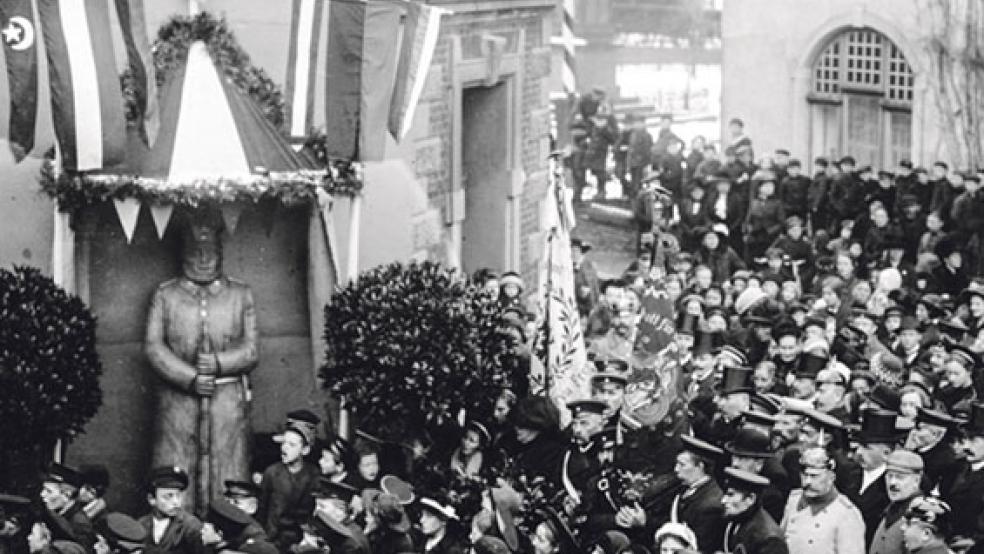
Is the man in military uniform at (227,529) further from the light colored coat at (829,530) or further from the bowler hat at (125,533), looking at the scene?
the light colored coat at (829,530)

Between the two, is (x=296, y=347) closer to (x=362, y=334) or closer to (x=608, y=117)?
(x=362, y=334)

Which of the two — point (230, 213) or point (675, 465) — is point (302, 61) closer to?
point (230, 213)

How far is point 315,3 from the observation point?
51.3 ft

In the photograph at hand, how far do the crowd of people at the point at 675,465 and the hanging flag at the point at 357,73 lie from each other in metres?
2.22

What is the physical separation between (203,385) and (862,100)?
53.5 feet

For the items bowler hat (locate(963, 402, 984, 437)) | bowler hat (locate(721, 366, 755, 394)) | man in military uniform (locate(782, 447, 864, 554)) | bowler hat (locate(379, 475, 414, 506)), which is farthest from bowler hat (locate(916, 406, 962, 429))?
bowler hat (locate(379, 475, 414, 506))

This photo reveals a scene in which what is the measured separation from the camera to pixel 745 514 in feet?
40.8

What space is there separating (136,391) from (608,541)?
5.13 meters

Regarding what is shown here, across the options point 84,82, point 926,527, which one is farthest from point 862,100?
point 926,527

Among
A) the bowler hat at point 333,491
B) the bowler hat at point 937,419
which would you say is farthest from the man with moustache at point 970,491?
the bowler hat at point 333,491

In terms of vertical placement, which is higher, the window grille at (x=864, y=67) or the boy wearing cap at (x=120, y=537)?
the window grille at (x=864, y=67)

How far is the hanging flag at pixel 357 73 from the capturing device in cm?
1563

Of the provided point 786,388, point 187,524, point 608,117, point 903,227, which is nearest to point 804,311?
point 786,388

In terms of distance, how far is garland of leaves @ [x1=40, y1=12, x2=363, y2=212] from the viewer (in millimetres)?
15102
